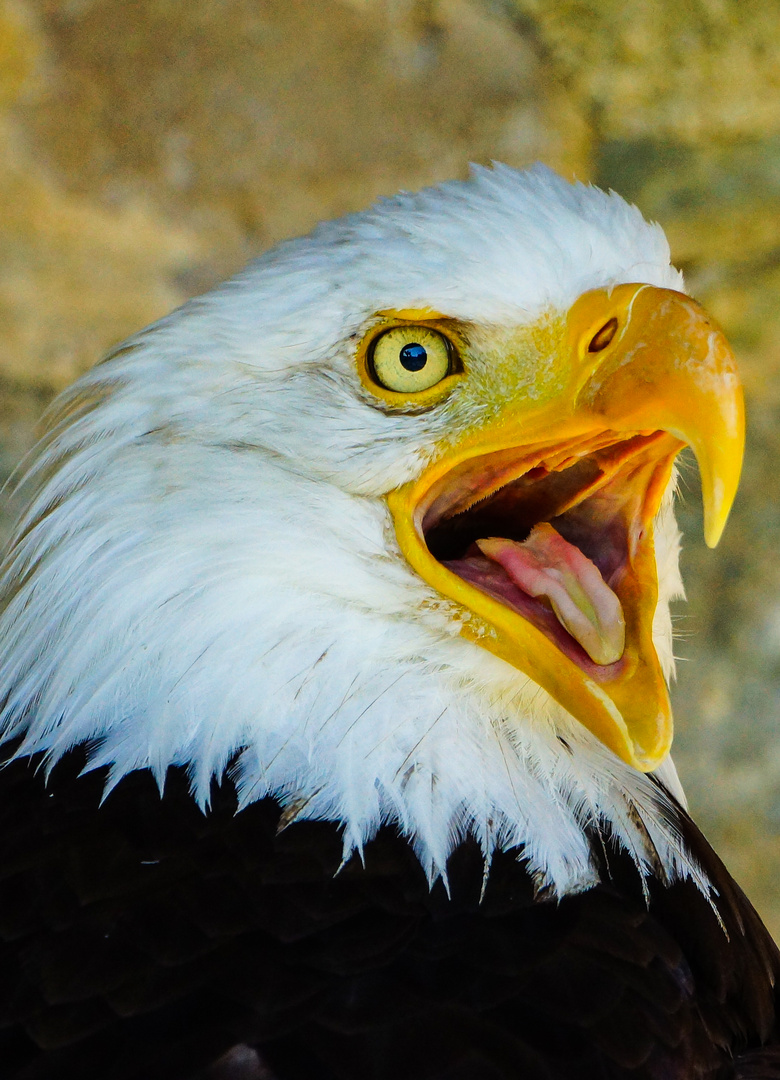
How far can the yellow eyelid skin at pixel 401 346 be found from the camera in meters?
1.59

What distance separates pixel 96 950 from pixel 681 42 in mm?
3035

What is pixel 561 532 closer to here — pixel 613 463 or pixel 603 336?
pixel 613 463

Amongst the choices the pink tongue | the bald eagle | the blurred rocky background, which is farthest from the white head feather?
the blurred rocky background

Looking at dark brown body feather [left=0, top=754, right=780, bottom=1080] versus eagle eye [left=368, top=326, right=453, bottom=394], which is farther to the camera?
eagle eye [left=368, top=326, right=453, bottom=394]

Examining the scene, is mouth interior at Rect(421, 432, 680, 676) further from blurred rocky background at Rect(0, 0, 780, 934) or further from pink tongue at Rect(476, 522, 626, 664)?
blurred rocky background at Rect(0, 0, 780, 934)

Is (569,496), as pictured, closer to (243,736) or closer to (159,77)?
(243,736)

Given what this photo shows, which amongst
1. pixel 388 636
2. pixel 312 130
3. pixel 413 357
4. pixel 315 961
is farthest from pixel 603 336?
pixel 312 130

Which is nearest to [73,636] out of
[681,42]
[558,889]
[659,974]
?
[558,889]

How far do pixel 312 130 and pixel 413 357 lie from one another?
2.13 meters

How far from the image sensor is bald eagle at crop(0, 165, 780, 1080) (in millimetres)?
1397

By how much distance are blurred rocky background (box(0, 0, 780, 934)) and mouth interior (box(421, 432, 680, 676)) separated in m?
1.67

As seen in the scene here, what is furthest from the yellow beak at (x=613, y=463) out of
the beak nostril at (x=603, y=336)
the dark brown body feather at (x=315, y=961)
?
the dark brown body feather at (x=315, y=961)

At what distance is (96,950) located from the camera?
1299 mm

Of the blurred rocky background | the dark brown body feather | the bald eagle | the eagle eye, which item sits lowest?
the dark brown body feather
